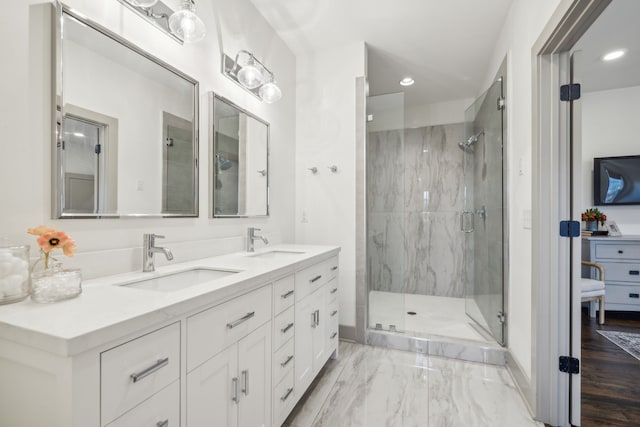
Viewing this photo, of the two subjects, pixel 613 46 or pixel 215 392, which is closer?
pixel 215 392

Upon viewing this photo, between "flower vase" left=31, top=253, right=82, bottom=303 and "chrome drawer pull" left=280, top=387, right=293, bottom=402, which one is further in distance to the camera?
"chrome drawer pull" left=280, top=387, right=293, bottom=402

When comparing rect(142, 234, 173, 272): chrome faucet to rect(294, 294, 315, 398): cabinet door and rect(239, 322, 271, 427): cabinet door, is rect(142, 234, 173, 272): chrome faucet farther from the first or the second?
rect(294, 294, 315, 398): cabinet door

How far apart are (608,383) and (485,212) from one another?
1505mm

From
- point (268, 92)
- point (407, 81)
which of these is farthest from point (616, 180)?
point (268, 92)

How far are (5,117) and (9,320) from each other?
0.65 metres

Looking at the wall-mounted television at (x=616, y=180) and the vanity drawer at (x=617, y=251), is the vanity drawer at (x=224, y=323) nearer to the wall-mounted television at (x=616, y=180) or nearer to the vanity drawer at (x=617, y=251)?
the vanity drawer at (x=617, y=251)

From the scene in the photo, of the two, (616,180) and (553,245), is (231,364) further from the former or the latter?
(616,180)

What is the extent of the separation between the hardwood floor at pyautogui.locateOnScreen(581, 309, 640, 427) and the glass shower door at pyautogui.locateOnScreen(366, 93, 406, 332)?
1.28 m

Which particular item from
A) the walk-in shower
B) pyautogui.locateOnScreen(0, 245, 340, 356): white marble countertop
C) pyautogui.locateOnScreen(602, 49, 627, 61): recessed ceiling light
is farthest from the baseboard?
pyautogui.locateOnScreen(602, 49, 627, 61): recessed ceiling light

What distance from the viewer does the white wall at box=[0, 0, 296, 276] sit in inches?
36.5

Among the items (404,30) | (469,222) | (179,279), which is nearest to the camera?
(179,279)

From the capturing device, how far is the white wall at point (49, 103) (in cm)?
93

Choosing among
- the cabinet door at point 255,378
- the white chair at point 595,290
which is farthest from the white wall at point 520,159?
the cabinet door at point 255,378

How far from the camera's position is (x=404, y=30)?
2430 millimetres
